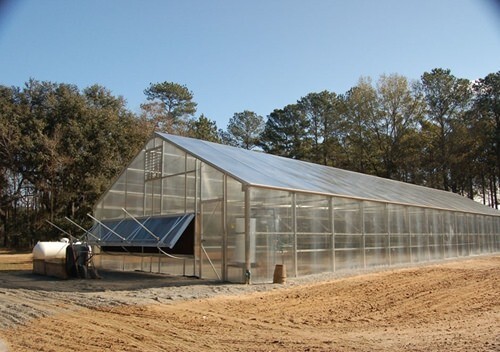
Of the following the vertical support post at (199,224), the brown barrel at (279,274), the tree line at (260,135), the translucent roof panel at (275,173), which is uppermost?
the tree line at (260,135)

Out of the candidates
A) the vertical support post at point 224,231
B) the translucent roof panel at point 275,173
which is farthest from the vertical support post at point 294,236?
the vertical support post at point 224,231

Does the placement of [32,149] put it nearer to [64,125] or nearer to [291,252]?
[64,125]

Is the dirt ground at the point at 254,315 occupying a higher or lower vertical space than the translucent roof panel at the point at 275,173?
lower

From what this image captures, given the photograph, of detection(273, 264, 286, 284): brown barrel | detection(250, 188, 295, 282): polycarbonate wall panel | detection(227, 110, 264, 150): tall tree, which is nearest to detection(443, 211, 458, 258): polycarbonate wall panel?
detection(250, 188, 295, 282): polycarbonate wall panel

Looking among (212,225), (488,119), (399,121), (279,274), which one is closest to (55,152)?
(212,225)

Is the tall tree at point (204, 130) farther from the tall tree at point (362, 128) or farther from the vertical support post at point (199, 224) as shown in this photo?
the vertical support post at point (199, 224)

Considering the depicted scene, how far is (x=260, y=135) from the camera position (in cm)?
5644

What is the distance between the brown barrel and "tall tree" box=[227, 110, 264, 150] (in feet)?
140

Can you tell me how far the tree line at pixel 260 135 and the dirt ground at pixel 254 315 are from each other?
61.7ft

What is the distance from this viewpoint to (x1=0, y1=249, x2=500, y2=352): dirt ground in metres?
6.70

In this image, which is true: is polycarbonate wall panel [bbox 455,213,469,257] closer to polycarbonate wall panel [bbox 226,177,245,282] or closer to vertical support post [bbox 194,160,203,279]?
polycarbonate wall panel [bbox 226,177,245,282]

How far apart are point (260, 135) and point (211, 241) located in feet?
139

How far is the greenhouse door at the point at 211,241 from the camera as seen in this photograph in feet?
47.5

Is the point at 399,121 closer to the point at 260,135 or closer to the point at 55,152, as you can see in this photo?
the point at 260,135
